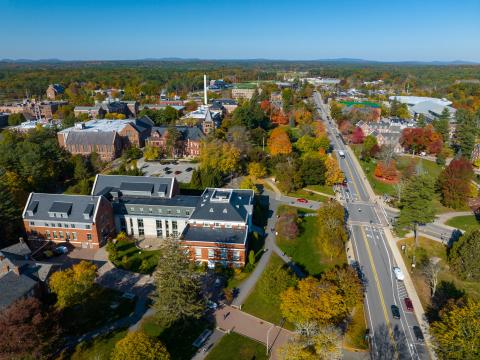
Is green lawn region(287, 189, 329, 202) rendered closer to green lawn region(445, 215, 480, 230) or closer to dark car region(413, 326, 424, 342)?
green lawn region(445, 215, 480, 230)

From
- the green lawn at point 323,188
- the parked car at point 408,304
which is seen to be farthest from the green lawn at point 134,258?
the green lawn at point 323,188

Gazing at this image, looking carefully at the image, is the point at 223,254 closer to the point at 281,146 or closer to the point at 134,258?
the point at 134,258

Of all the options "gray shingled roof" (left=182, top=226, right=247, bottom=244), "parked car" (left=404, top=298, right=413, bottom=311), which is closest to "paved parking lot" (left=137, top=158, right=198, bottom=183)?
"gray shingled roof" (left=182, top=226, right=247, bottom=244)

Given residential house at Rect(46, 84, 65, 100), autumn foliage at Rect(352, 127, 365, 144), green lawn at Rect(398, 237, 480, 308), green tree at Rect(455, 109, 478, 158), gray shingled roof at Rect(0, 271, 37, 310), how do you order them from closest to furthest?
1. gray shingled roof at Rect(0, 271, 37, 310)
2. green lawn at Rect(398, 237, 480, 308)
3. green tree at Rect(455, 109, 478, 158)
4. autumn foliage at Rect(352, 127, 365, 144)
5. residential house at Rect(46, 84, 65, 100)

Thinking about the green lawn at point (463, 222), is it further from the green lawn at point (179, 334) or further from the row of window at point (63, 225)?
the row of window at point (63, 225)

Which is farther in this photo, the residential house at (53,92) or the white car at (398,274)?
the residential house at (53,92)

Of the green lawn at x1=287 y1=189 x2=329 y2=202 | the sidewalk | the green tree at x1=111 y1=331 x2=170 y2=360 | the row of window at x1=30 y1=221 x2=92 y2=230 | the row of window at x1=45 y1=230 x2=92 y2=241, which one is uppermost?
the green tree at x1=111 y1=331 x2=170 y2=360

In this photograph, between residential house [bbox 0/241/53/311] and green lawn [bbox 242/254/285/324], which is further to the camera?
green lawn [bbox 242/254/285/324]
